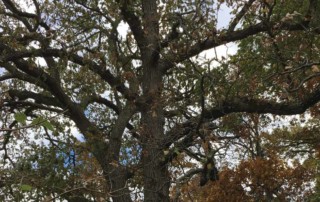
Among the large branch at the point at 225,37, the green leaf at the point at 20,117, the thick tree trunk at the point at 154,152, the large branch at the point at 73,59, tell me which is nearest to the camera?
the green leaf at the point at 20,117

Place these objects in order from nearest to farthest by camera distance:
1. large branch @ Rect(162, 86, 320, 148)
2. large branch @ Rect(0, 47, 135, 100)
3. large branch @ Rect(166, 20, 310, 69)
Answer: large branch @ Rect(162, 86, 320, 148) < large branch @ Rect(166, 20, 310, 69) < large branch @ Rect(0, 47, 135, 100)

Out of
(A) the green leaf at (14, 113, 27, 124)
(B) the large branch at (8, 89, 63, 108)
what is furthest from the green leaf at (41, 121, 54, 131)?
(B) the large branch at (8, 89, 63, 108)

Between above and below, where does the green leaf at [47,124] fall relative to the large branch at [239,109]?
below

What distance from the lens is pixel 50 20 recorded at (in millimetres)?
12406

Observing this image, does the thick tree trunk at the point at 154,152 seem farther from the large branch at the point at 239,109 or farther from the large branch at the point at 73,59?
the large branch at the point at 73,59

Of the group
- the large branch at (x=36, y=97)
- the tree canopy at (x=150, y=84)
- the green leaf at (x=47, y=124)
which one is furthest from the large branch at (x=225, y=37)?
the green leaf at (x=47, y=124)

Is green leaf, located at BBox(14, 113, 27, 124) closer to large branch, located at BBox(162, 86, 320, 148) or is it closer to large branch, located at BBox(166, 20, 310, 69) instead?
large branch, located at BBox(162, 86, 320, 148)

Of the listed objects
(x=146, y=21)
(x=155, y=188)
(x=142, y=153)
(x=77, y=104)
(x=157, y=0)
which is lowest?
(x=155, y=188)

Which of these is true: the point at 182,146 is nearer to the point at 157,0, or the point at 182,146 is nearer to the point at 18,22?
the point at 157,0

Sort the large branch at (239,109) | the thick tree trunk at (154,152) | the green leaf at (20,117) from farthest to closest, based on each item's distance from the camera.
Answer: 1. the thick tree trunk at (154,152)
2. the large branch at (239,109)
3. the green leaf at (20,117)

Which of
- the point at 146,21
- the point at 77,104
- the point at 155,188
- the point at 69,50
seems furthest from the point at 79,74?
the point at 155,188

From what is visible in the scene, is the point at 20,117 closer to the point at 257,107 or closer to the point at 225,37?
the point at 257,107

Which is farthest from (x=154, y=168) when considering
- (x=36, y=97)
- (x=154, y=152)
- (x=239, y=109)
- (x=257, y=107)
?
(x=36, y=97)

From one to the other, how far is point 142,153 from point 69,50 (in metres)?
3.02
